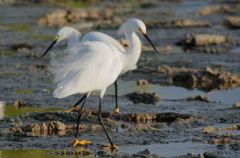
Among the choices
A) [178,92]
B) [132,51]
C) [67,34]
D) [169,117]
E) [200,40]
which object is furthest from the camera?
[200,40]

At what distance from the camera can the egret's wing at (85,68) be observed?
9.42m

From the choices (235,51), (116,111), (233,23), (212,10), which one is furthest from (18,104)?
(212,10)

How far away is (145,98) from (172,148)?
3.46 metres

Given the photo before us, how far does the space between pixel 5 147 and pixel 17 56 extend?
8.27 metres

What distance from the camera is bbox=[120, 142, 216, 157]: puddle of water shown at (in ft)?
29.3

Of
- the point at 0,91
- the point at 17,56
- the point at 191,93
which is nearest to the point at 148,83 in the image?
the point at 191,93

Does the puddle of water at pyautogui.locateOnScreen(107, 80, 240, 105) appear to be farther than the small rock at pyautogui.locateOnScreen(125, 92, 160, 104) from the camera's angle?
Yes

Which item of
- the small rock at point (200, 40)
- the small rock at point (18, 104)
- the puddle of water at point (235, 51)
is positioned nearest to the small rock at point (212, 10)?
the small rock at point (200, 40)

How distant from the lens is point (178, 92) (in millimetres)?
13531

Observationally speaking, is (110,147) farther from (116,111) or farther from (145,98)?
(145,98)

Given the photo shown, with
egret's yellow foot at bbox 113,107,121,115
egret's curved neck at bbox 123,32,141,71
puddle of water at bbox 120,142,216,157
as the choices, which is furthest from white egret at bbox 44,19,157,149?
egret's yellow foot at bbox 113,107,121,115

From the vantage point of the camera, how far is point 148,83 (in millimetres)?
14320

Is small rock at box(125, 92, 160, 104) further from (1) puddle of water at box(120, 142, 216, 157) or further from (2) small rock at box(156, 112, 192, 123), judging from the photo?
(1) puddle of water at box(120, 142, 216, 157)

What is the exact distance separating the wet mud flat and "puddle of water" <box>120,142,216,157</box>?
11 mm
